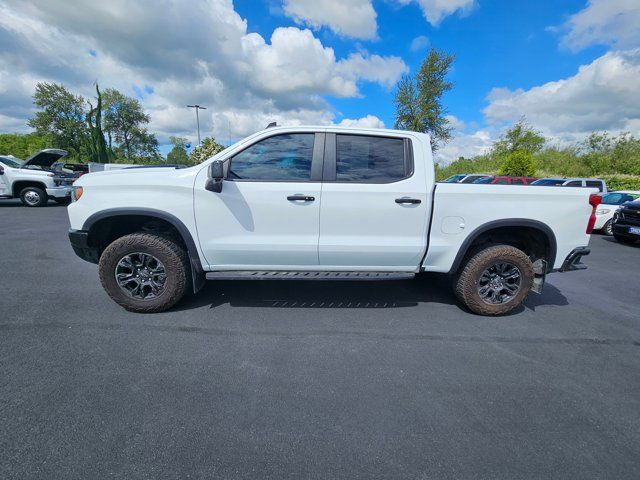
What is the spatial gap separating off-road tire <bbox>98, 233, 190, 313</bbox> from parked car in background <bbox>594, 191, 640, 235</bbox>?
39.6 feet

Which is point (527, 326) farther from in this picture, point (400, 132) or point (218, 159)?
point (218, 159)

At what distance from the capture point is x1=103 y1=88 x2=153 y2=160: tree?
152 feet

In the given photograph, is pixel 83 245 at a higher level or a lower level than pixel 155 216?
lower

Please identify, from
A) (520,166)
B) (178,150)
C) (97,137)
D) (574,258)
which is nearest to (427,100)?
(520,166)

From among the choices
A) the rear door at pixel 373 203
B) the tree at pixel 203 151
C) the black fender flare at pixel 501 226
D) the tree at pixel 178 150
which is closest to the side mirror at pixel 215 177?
the rear door at pixel 373 203

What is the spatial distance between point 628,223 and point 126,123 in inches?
2313

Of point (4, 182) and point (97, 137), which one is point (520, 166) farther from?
point (97, 137)

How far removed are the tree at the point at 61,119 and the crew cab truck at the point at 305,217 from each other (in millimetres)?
48453

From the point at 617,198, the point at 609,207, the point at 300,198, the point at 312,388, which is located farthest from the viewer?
the point at 617,198

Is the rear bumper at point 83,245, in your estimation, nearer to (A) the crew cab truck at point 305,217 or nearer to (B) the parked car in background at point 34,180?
(A) the crew cab truck at point 305,217

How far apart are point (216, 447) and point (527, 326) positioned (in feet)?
10.9

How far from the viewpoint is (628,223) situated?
807 cm

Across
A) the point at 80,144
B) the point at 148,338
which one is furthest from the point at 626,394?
the point at 80,144

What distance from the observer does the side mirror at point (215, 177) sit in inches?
112
